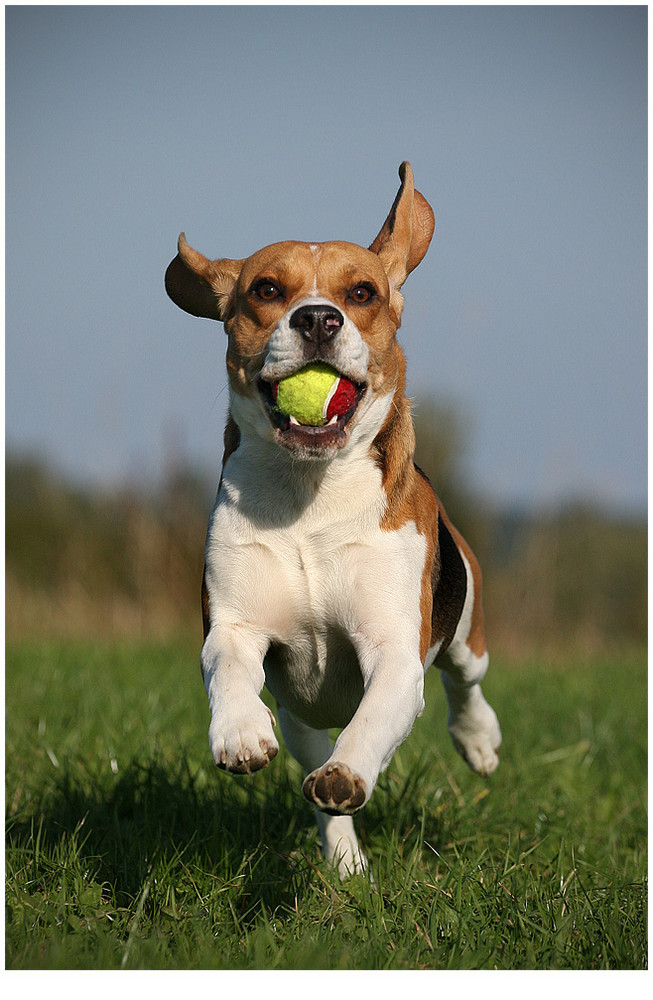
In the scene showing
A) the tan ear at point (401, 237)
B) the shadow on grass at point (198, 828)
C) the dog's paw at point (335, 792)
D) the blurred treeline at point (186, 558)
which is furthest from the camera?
the blurred treeline at point (186, 558)

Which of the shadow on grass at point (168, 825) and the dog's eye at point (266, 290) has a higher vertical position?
the dog's eye at point (266, 290)

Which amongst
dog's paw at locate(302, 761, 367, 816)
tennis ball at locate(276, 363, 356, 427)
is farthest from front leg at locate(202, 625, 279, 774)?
tennis ball at locate(276, 363, 356, 427)

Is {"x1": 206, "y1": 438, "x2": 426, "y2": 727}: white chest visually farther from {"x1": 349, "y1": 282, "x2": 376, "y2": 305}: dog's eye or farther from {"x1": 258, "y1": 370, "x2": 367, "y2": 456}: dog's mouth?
{"x1": 349, "y1": 282, "x2": 376, "y2": 305}: dog's eye

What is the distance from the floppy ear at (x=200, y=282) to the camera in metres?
4.30

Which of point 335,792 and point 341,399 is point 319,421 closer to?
point 341,399

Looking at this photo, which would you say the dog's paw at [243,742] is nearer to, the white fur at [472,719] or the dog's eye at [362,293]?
the dog's eye at [362,293]

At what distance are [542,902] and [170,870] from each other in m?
1.39

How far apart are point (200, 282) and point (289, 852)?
7.92 ft

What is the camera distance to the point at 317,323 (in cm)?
359

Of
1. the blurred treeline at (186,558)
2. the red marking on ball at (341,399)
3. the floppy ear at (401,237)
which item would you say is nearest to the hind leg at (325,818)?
the red marking on ball at (341,399)

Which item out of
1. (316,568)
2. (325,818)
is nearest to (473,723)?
(325,818)

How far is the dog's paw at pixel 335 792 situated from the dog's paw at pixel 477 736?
2.50 meters

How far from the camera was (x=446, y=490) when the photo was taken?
41.6 feet

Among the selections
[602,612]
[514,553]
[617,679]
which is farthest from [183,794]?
[602,612]
